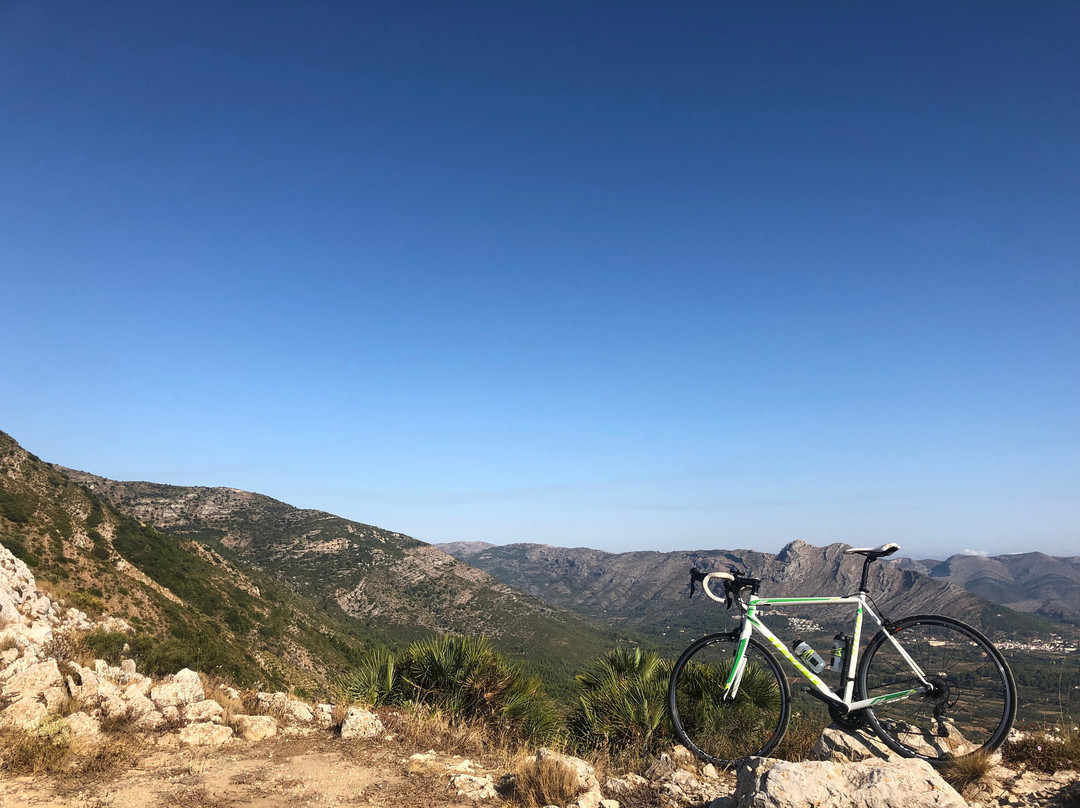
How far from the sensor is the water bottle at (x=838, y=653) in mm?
4867

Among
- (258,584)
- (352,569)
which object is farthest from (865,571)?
(352,569)

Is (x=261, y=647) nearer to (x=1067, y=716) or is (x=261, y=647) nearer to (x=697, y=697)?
(x=697, y=697)

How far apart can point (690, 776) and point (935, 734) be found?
80.3 inches

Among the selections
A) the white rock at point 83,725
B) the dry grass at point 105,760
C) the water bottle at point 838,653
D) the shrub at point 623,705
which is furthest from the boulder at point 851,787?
the white rock at point 83,725

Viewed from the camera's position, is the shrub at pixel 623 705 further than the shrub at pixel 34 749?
Yes

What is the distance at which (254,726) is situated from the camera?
708 centimetres

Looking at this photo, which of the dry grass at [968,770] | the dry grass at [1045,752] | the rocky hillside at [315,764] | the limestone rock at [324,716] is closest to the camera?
the rocky hillside at [315,764]

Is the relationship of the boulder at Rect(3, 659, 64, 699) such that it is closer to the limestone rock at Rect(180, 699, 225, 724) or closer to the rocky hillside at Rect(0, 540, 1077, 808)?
the rocky hillside at Rect(0, 540, 1077, 808)

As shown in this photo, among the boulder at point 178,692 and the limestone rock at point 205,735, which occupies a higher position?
the boulder at point 178,692

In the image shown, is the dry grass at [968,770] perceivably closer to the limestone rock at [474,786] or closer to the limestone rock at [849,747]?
the limestone rock at [849,747]

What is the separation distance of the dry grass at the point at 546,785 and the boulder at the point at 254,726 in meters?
3.85

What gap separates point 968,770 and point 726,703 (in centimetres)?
193

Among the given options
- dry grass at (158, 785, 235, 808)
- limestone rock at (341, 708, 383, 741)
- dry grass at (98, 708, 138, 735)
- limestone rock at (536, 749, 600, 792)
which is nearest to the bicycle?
limestone rock at (536, 749, 600, 792)

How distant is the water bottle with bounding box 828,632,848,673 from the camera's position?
487 cm
